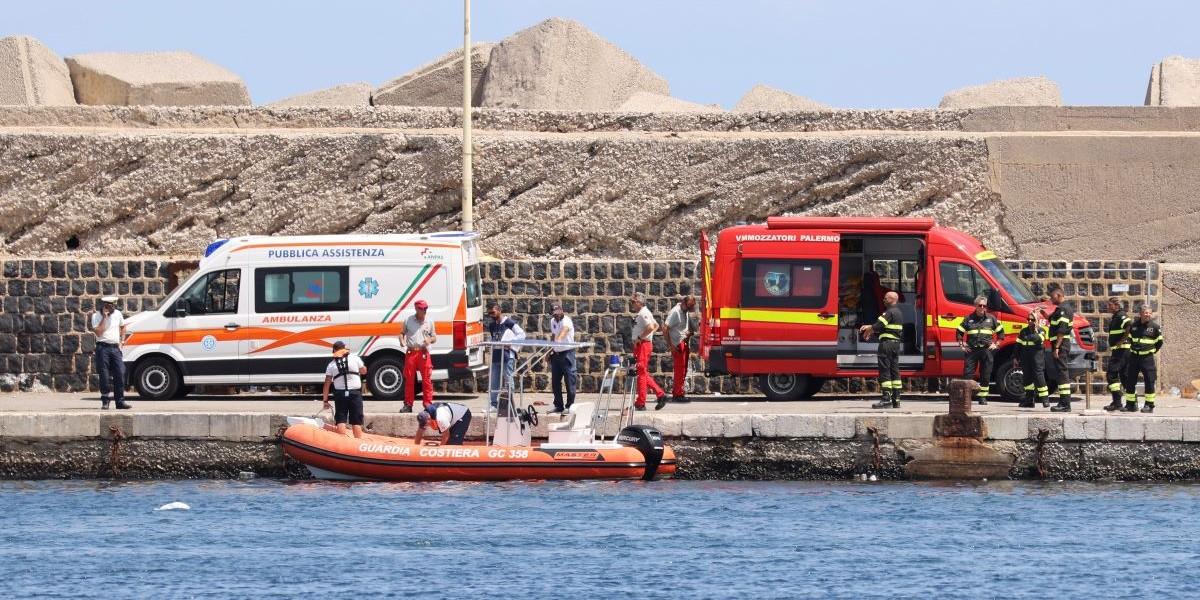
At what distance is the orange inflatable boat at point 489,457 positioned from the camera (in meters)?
23.3

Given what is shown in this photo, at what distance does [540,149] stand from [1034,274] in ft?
23.1

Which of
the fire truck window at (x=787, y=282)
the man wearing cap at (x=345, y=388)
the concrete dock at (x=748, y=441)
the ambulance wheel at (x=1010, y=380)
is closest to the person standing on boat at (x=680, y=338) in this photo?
the fire truck window at (x=787, y=282)

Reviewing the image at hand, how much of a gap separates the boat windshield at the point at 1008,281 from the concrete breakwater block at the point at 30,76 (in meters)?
14.4

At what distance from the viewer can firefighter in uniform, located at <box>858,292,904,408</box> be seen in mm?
24766

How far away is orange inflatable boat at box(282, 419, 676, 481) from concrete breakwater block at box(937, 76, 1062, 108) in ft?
34.0

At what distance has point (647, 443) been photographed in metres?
23.3

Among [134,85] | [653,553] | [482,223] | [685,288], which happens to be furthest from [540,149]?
[653,553]

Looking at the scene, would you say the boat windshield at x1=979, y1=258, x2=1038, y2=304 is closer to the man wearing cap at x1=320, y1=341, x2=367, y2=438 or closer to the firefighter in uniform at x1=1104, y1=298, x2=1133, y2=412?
the firefighter in uniform at x1=1104, y1=298, x2=1133, y2=412

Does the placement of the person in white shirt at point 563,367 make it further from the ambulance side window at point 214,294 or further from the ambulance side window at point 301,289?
the ambulance side window at point 214,294

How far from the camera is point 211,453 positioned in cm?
2427

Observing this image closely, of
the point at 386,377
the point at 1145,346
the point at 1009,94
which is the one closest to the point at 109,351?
the point at 386,377

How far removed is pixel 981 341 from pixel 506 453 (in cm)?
549

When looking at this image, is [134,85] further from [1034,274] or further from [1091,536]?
[1091,536]

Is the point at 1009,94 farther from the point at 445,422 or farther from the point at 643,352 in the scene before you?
the point at 445,422
